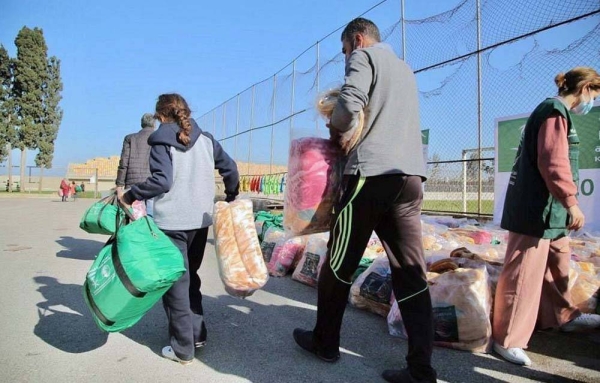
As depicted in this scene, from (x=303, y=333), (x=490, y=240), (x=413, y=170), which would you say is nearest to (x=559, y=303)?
(x=413, y=170)

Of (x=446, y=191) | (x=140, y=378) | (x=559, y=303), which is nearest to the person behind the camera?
(x=140, y=378)

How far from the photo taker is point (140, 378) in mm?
2189

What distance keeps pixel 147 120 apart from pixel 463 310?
13.1 feet

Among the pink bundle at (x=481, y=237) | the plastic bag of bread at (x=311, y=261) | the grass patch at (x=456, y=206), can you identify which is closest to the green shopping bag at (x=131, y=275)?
the plastic bag of bread at (x=311, y=261)

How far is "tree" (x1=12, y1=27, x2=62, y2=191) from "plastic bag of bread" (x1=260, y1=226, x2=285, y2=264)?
120 ft

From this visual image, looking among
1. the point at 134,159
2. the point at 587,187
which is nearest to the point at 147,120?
the point at 134,159

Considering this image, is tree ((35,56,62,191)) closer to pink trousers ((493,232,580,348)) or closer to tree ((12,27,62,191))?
tree ((12,27,62,191))

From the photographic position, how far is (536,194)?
2.42 m

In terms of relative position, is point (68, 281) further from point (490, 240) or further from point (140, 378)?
point (490, 240)

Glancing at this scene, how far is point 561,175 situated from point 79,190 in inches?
1378

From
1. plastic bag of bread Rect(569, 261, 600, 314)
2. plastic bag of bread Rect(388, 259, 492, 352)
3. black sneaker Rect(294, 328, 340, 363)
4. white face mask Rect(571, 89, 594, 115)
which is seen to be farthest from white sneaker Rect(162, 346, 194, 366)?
white face mask Rect(571, 89, 594, 115)

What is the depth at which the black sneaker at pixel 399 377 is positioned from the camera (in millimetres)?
2061

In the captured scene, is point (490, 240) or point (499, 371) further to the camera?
point (490, 240)

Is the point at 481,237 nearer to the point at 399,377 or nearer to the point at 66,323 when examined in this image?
the point at 399,377
